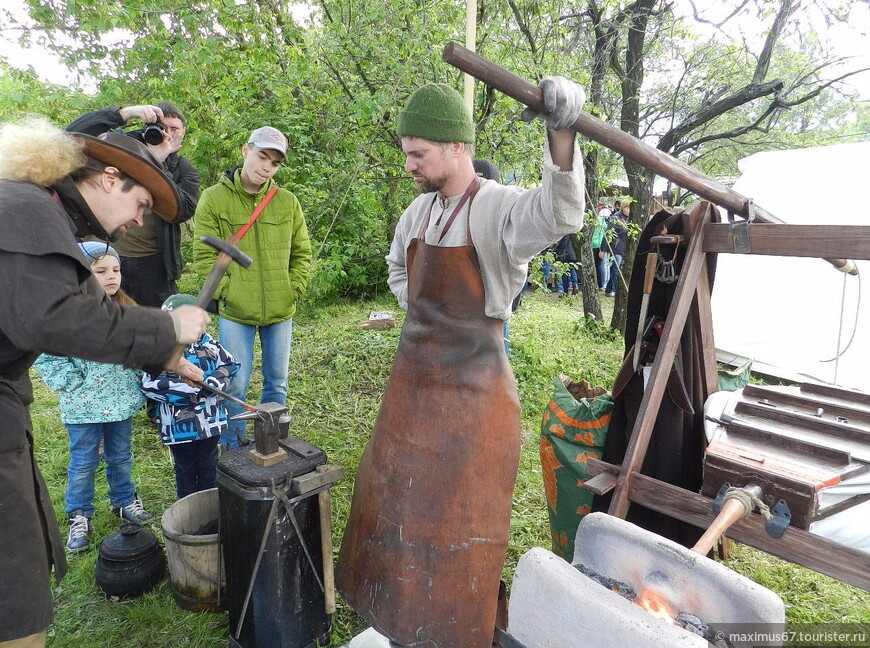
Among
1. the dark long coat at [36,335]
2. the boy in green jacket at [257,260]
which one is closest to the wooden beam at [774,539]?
the dark long coat at [36,335]

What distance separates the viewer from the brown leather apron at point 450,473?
201 centimetres

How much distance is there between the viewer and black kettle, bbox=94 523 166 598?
2629 millimetres

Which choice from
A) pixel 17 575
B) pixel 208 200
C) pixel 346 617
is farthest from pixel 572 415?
pixel 208 200

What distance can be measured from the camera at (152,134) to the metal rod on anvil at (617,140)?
2333 mm

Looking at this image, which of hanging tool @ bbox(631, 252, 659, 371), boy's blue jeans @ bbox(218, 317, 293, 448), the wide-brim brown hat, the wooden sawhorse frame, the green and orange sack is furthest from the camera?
boy's blue jeans @ bbox(218, 317, 293, 448)

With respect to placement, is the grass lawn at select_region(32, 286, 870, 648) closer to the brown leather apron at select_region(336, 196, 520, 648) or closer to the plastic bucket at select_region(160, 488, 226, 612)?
the plastic bucket at select_region(160, 488, 226, 612)

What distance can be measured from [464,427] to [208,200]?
2448 millimetres

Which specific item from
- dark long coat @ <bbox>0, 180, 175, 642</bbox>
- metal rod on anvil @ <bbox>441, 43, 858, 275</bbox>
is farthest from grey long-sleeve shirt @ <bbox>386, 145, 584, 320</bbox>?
dark long coat @ <bbox>0, 180, 175, 642</bbox>

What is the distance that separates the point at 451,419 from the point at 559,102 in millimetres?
1114

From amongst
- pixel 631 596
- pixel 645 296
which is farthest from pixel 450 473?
pixel 645 296

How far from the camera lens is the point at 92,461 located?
3.08 m

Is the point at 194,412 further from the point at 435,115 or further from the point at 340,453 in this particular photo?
the point at 435,115

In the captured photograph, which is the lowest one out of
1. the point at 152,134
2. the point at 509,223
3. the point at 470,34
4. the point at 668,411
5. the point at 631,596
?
the point at 631,596

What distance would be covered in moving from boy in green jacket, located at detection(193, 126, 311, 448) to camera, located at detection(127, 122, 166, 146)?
0.41 meters
